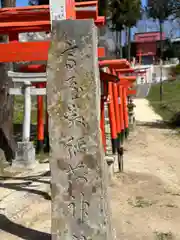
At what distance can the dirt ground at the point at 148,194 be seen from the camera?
5.36 m

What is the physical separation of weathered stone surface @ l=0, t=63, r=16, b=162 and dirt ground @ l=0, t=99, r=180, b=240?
1.20 m

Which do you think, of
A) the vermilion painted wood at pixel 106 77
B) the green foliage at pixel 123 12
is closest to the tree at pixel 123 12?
the green foliage at pixel 123 12

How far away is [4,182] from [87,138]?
3658 millimetres

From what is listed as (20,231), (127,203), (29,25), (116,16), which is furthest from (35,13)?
(116,16)

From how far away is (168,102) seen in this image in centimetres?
2769

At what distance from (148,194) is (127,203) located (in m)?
0.70

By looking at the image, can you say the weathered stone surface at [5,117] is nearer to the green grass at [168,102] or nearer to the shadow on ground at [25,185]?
the shadow on ground at [25,185]

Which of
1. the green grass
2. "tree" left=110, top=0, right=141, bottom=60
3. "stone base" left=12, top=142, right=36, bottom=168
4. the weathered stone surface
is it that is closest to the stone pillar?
"stone base" left=12, top=142, right=36, bottom=168

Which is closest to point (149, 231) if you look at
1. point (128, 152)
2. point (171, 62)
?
point (128, 152)

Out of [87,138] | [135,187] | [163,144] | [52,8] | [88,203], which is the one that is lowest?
[163,144]

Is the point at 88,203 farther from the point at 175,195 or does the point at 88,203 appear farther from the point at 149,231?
the point at 175,195

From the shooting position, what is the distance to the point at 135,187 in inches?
297

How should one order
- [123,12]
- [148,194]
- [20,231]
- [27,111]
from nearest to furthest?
[20,231] < [148,194] < [27,111] < [123,12]

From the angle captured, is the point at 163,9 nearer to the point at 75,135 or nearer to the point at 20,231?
the point at 20,231
